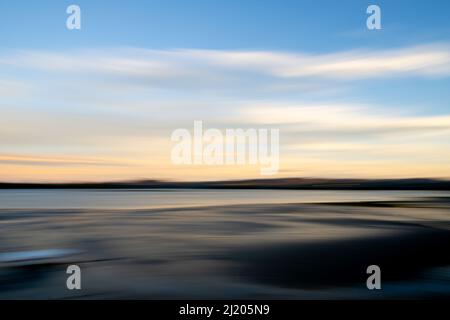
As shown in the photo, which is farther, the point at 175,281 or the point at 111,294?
the point at 175,281

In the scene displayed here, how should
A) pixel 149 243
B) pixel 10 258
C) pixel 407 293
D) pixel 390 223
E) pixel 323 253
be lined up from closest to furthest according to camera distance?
pixel 407 293 → pixel 10 258 → pixel 323 253 → pixel 149 243 → pixel 390 223

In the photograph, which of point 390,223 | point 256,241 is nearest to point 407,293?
point 256,241

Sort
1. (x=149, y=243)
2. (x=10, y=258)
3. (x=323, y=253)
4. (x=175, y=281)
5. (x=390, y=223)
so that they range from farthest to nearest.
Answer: (x=390, y=223) < (x=149, y=243) < (x=323, y=253) < (x=10, y=258) < (x=175, y=281)

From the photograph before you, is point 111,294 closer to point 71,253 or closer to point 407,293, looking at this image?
point 71,253

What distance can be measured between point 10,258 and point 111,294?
357 cm

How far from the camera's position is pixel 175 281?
7504 mm

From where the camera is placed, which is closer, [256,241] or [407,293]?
[407,293]
